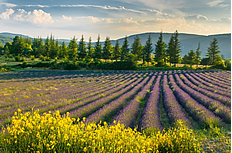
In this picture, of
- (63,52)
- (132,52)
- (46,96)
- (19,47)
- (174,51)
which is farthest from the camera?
(19,47)

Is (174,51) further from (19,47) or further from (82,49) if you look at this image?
(19,47)

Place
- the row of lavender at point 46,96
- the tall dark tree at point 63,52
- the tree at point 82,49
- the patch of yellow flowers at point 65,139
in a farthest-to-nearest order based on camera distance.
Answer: the tall dark tree at point 63,52 → the tree at point 82,49 → the row of lavender at point 46,96 → the patch of yellow flowers at point 65,139

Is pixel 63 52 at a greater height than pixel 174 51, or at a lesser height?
greater

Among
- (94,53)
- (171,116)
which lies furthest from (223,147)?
(94,53)

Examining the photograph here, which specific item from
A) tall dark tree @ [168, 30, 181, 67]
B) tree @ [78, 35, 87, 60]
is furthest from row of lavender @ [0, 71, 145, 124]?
tree @ [78, 35, 87, 60]

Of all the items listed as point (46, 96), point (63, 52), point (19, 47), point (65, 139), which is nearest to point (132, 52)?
point (63, 52)

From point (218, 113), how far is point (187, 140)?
13.8ft

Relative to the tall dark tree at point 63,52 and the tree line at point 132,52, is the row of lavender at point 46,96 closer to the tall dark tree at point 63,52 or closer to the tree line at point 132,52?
the tree line at point 132,52

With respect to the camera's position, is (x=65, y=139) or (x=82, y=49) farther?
(x=82, y=49)

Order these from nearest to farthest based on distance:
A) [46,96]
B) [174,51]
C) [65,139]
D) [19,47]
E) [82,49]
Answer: [65,139] → [46,96] → [174,51] → [82,49] → [19,47]

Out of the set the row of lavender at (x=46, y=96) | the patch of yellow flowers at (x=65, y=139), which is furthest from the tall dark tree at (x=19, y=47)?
the patch of yellow flowers at (x=65, y=139)

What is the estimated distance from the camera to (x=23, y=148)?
2.51m

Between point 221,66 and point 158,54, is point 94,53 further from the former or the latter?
point 221,66

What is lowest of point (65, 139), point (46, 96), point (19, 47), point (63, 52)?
point (46, 96)
